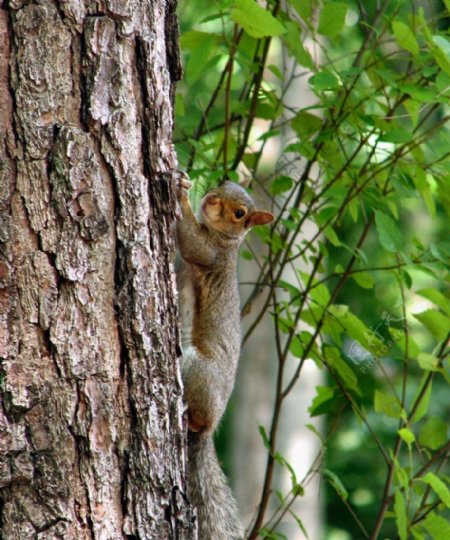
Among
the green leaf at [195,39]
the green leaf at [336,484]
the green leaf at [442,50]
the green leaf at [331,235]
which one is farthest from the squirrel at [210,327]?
the green leaf at [442,50]

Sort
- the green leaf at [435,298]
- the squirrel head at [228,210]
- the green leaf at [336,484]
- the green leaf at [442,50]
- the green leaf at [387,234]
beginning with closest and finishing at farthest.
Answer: the green leaf at [442,50] → the green leaf at [387,234] → the green leaf at [435,298] → the green leaf at [336,484] → the squirrel head at [228,210]

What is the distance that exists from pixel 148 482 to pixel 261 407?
6.17 metres

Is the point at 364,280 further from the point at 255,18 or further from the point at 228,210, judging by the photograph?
the point at 255,18

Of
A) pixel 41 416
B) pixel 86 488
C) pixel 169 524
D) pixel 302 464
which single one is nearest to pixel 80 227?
pixel 41 416

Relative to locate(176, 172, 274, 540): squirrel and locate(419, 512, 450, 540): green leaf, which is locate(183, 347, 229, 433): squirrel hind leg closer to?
locate(176, 172, 274, 540): squirrel

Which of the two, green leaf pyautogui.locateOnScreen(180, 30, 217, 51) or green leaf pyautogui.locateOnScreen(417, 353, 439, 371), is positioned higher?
green leaf pyautogui.locateOnScreen(180, 30, 217, 51)

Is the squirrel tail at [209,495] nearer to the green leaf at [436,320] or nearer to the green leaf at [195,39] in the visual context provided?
the green leaf at [436,320]

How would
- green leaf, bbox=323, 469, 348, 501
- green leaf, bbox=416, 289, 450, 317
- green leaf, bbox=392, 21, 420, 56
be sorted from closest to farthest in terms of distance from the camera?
green leaf, bbox=392, 21, 420, 56, green leaf, bbox=416, 289, 450, 317, green leaf, bbox=323, 469, 348, 501

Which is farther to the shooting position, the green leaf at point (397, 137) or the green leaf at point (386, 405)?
the green leaf at point (386, 405)

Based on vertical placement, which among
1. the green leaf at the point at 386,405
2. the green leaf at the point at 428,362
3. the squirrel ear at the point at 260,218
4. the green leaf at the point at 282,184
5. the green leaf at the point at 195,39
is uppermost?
the green leaf at the point at 195,39

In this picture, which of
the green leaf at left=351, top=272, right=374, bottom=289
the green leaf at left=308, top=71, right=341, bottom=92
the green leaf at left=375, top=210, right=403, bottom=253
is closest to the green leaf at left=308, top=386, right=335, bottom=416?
the green leaf at left=351, top=272, right=374, bottom=289

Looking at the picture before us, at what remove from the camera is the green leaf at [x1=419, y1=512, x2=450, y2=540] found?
2.20 meters

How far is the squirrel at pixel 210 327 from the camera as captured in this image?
235cm

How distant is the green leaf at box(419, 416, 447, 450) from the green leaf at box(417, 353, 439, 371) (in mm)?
234
